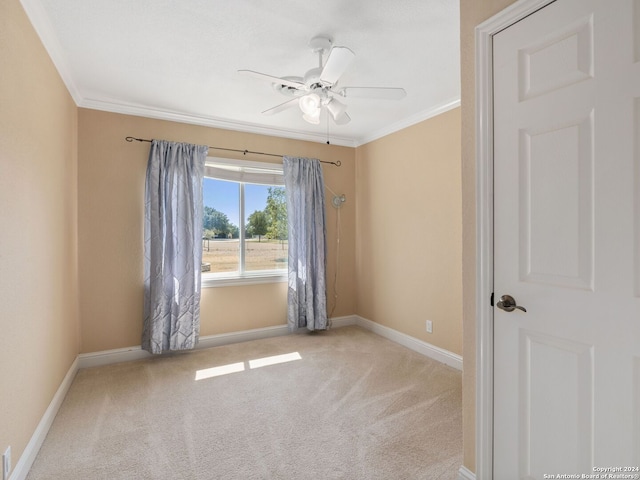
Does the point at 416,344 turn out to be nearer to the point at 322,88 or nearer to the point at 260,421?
the point at 260,421

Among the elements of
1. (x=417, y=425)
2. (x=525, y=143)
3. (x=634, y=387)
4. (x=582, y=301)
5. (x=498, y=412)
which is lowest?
(x=417, y=425)

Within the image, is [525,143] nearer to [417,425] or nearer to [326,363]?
[417,425]

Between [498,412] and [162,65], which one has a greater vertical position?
[162,65]

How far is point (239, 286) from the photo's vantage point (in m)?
3.87

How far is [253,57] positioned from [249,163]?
1599mm

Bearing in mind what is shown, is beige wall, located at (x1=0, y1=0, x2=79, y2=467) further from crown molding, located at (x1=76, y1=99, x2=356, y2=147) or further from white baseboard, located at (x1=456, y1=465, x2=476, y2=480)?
white baseboard, located at (x1=456, y1=465, x2=476, y2=480)

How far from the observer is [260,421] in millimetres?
2246

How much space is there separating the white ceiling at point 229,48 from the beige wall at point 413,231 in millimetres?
415

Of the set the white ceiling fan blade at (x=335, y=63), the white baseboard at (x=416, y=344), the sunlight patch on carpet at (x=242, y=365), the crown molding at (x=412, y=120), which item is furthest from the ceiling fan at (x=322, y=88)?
the white baseboard at (x=416, y=344)

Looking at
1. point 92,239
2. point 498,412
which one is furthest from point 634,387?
point 92,239

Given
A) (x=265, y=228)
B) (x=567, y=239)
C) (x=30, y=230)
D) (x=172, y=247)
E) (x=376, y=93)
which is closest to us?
(x=567, y=239)

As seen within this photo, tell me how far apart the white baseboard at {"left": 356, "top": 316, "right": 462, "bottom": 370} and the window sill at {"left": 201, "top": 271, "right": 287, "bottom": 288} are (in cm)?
125

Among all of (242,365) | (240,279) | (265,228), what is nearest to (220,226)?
(265,228)

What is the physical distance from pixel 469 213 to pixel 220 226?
9.70 feet
